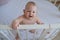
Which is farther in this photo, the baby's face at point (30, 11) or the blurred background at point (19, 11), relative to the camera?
the blurred background at point (19, 11)

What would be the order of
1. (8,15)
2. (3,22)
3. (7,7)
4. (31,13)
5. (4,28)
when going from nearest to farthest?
(4,28)
(31,13)
(3,22)
(8,15)
(7,7)

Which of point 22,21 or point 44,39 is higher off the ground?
point 22,21

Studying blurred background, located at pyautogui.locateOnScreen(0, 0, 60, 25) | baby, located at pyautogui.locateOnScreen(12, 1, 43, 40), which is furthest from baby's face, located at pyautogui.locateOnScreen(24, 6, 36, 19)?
blurred background, located at pyautogui.locateOnScreen(0, 0, 60, 25)

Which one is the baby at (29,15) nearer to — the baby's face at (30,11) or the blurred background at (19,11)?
the baby's face at (30,11)

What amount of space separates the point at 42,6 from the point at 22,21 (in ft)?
1.83

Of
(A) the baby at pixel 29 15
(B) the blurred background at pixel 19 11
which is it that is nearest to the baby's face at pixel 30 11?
(A) the baby at pixel 29 15

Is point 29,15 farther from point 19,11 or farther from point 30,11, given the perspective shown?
point 19,11

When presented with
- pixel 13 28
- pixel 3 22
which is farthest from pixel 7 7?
pixel 13 28

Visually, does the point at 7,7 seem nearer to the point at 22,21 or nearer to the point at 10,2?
the point at 10,2

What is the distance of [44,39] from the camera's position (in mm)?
1225

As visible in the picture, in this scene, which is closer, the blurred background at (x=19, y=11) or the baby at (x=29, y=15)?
the baby at (x=29, y=15)

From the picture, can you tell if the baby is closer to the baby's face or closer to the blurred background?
the baby's face

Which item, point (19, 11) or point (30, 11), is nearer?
point (30, 11)

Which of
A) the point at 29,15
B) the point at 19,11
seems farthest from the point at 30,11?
the point at 19,11
